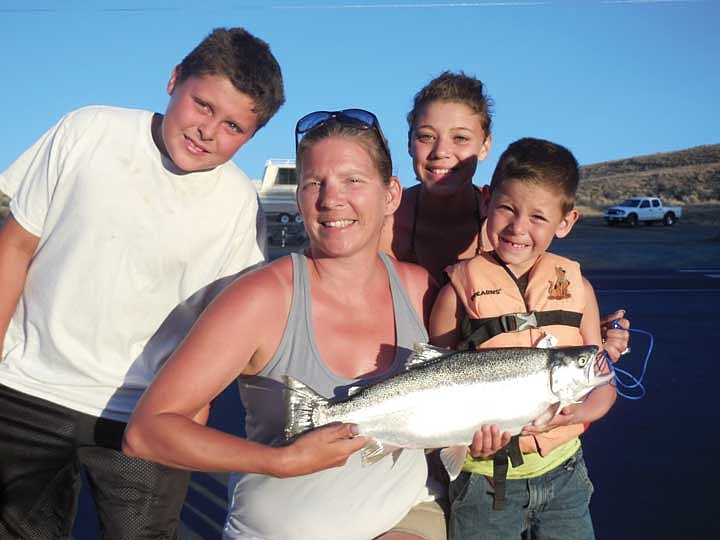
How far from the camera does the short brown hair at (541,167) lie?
348 cm

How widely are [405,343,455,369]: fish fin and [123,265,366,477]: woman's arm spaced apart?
37 centimetres

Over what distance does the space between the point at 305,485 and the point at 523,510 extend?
107cm

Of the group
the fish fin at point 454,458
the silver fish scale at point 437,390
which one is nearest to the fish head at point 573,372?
the silver fish scale at point 437,390

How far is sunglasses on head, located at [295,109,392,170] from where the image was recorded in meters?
3.10

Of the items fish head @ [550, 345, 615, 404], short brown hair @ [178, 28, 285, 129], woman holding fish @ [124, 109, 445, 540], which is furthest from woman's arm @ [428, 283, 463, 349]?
short brown hair @ [178, 28, 285, 129]

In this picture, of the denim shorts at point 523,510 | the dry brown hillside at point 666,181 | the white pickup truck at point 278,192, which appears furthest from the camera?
the dry brown hillside at point 666,181

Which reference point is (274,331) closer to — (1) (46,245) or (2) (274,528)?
(2) (274,528)

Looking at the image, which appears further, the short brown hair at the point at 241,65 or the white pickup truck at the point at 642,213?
the white pickup truck at the point at 642,213

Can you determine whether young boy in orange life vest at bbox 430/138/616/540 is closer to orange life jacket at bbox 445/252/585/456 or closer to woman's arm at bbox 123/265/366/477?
orange life jacket at bbox 445/252/585/456

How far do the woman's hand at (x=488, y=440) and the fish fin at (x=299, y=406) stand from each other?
702mm

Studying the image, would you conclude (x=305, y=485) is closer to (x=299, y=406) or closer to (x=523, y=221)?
(x=299, y=406)

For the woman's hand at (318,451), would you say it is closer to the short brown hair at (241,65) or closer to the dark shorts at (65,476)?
the dark shorts at (65,476)

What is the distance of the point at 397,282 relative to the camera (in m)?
3.29

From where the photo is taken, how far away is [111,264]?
11.3 feet
